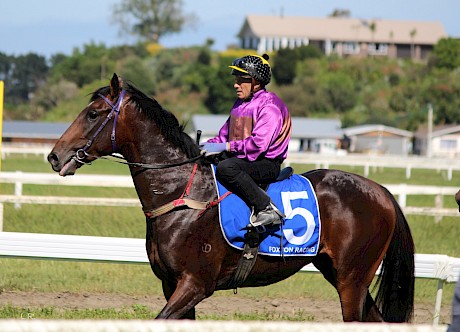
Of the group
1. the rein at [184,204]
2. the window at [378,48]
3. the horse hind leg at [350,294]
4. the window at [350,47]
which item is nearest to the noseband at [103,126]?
the rein at [184,204]

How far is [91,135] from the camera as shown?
6504 mm

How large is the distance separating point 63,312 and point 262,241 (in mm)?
2526

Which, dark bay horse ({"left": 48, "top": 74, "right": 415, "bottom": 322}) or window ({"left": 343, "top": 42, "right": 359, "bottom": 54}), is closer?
dark bay horse ({"left": 48, "top": 74, "right": 415, "bottom": 322})

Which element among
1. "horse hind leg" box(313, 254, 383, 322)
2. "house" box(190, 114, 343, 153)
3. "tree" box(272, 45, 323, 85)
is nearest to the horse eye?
"horse hind leg" box(313, 254, 383, 322)

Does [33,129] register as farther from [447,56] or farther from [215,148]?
[215,148]

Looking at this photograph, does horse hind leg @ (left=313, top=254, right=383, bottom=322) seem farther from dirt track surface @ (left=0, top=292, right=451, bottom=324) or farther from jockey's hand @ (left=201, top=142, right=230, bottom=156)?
dirt track surface @ (left=0, top=292, right=451, bottom=324)

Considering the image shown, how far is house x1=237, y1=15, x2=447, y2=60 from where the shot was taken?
127938 millimetres

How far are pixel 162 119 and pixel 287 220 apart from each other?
1.21 m

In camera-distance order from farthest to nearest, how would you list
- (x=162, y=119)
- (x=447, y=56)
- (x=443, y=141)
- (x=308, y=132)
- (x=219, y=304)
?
(x=447, y=56) < (x=308, y=132) < (x=443, y=141) < (x=219, y=304) < (x=162, y=119)

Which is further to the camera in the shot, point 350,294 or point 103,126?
point 350,294

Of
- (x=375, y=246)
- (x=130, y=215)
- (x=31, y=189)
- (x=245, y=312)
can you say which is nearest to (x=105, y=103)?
(x=375, y=246)

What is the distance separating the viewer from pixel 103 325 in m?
3.05

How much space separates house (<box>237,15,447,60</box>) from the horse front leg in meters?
Answer: 121

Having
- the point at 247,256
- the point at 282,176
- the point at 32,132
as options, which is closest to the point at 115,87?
the point at 282,176
